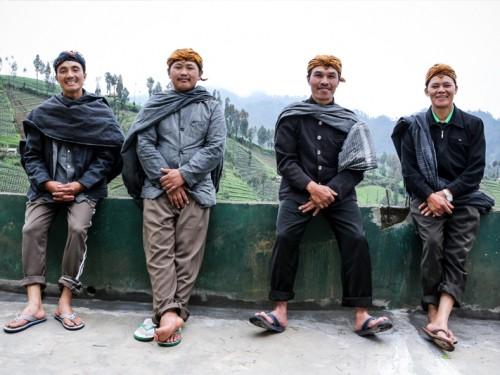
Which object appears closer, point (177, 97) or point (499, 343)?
point (499, 343)

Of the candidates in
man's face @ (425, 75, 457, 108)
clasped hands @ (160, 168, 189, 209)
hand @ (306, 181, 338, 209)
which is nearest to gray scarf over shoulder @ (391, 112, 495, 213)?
man's face @ (425, 75, 457, 108)

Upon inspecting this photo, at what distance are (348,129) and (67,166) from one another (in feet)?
6.37

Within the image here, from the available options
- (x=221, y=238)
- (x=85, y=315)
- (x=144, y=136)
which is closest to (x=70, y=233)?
(x=85, y=315)

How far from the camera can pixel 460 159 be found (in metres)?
3.01

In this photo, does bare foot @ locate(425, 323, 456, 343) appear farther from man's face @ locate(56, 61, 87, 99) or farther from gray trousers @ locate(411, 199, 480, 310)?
man's face @ locate(56, 61, 87, 99)

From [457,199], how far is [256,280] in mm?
1488

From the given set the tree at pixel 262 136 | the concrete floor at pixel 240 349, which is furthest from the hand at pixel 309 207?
the tree at pixel 262 136

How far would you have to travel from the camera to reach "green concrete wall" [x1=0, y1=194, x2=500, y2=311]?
3.20 metres

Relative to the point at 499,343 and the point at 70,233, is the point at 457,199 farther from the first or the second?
the point at 70,233

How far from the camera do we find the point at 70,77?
10.4 ft

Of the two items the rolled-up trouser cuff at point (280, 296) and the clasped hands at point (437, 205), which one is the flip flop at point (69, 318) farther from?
the clasped hands at point (437, 205)

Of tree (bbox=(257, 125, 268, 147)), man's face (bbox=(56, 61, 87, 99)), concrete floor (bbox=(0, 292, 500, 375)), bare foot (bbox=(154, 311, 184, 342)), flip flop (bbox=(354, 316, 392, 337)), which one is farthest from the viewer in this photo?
tree (bbox=(257, 125, 268, 147))

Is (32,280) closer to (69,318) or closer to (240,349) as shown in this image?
(69,318)

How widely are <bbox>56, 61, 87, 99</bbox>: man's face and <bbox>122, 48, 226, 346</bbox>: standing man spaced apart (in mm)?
551
